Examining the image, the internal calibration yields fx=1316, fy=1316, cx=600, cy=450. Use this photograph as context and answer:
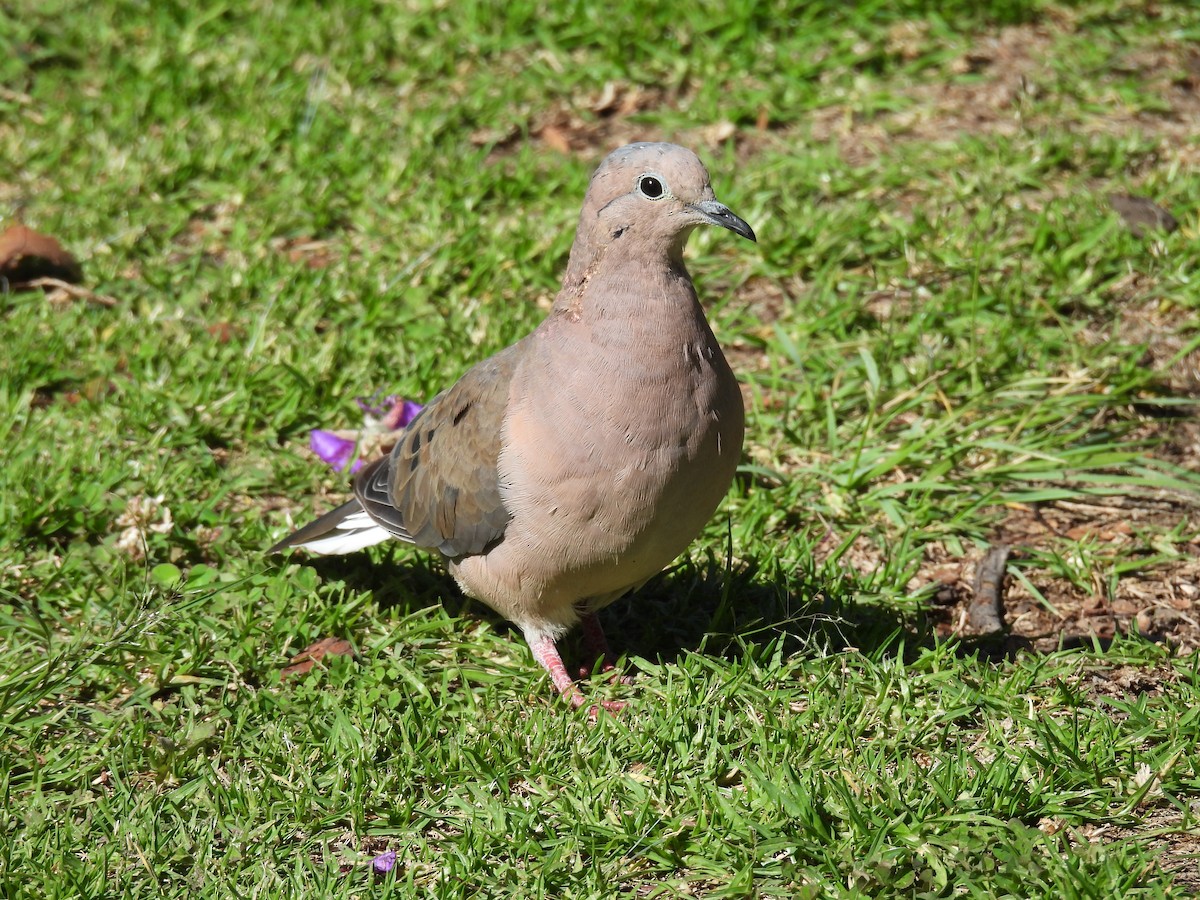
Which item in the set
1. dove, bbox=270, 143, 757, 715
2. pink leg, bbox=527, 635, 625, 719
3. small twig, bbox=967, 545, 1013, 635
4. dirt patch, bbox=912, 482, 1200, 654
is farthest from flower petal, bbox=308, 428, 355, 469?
small twig, bbox=967, 545, 1013, 635

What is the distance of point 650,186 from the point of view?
3.54 meters

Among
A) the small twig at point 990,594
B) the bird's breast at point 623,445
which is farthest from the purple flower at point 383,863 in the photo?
the small twig at point 990,594

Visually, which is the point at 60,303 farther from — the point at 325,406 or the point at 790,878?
the point at 790,878

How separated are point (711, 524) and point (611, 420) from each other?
1303 millimetres

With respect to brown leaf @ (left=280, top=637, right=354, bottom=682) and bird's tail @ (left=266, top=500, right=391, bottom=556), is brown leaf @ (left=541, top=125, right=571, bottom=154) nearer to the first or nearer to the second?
bird's tail @ (left=266, top=500, right=391, bottom=556)

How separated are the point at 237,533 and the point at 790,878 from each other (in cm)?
240

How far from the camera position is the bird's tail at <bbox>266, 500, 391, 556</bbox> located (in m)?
4.29

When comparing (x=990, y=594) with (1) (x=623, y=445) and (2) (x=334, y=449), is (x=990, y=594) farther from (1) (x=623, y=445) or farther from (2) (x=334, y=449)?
(2) (x=334, y=449)

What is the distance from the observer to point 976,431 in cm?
489

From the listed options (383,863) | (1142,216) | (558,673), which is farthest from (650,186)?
(1142,216)

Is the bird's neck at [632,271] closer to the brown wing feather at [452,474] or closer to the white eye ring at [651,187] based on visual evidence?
the white eye ring at [651,187]

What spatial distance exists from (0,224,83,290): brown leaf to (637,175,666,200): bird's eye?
329 cm

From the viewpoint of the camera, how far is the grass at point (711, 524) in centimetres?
328

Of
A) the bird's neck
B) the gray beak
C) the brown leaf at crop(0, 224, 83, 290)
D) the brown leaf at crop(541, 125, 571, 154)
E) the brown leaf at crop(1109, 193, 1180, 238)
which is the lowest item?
the brown leaf at crop(0, 224, 83, 290)
